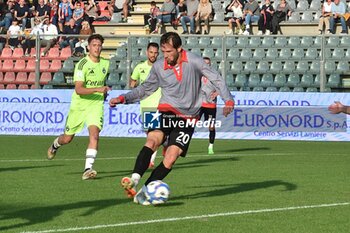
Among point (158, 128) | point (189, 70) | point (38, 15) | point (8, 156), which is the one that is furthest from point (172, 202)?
point (38, 15)

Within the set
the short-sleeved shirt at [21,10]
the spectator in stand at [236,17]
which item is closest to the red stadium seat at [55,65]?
the short-sleeved shirt at [21,10]

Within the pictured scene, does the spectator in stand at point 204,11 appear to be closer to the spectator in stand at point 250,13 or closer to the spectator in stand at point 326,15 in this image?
the spectator in stand at point 250,13

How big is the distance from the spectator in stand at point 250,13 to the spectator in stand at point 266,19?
0.49m

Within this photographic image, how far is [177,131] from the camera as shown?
11852mm

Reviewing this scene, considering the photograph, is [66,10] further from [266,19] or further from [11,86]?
[266,19]

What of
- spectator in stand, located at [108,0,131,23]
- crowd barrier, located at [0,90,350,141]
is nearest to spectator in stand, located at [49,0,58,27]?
spectator in stand, located at [108,0,131,23]

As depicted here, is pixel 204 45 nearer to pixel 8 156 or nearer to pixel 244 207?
pixel 8 156

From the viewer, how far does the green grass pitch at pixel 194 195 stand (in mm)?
10062

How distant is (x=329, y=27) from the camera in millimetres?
33875

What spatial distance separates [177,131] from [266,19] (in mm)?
22821

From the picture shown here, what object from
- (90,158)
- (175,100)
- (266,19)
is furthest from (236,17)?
(175,100)

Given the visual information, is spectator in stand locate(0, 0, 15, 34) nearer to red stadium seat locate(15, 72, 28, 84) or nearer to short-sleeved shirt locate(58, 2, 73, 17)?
short-sleeved shirt locate(58, 2, 73, 17)

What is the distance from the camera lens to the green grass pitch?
1006 cm

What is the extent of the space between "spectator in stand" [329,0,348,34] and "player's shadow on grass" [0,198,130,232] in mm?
22473
